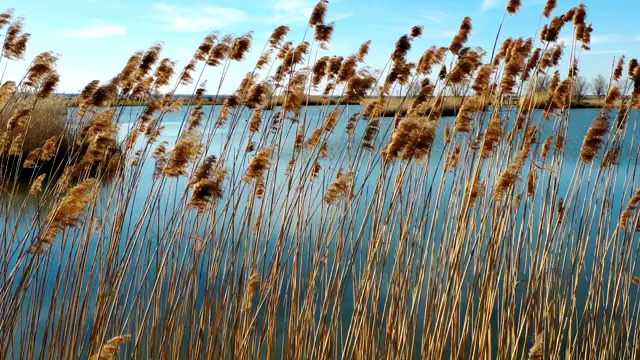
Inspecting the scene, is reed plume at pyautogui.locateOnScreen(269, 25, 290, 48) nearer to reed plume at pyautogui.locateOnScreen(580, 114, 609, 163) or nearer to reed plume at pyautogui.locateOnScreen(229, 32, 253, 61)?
reed plume at pyautogui.locateOnScreen(229, 32, 253, 61)

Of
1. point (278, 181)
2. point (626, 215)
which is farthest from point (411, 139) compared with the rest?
point (278, 181)

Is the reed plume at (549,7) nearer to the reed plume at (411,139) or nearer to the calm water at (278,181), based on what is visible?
the calm water at (278,181)

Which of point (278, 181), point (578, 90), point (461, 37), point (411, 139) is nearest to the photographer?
point (411, 139)

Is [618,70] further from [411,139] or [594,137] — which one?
[411,139]

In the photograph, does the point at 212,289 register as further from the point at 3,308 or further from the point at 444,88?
the point at 444,88

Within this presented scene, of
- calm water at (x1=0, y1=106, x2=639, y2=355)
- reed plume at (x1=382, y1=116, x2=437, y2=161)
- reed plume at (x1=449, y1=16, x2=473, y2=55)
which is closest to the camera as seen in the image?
reed plume at (x1=382, y1=116, x2=437, y2=161)

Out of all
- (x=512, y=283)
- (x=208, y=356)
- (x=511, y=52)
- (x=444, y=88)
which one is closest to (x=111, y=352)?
(x=208, y=356)

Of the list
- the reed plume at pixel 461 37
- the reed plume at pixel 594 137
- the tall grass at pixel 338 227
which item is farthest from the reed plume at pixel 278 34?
the reed plume at pixel 594 137

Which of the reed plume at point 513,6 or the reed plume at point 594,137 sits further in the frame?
the reed plume at point 513,6

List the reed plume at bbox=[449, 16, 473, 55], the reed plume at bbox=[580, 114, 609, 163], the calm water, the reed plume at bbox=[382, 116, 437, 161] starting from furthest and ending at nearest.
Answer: the calm water → the reed plume at bbox=[449, 16, 473, 55] → the reed plume at bbox=[580, 114, 609, 163] → the reed plume at bbox=[382, 116, 437, 161]

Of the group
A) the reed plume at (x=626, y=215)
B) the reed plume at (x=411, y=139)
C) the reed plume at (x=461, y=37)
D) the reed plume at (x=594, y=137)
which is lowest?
the reed plume at (x=626, y=215)

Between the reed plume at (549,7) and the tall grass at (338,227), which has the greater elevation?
the reed plume at (549,7)

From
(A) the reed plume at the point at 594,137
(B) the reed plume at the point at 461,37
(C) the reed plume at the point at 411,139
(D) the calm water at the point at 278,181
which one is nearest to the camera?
(C) the reed plume at the point at 411,139

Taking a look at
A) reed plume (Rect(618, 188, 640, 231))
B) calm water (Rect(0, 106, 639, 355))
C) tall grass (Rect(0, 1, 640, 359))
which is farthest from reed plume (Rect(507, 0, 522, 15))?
reed plume (Rect(618, 188, 640, 231))
